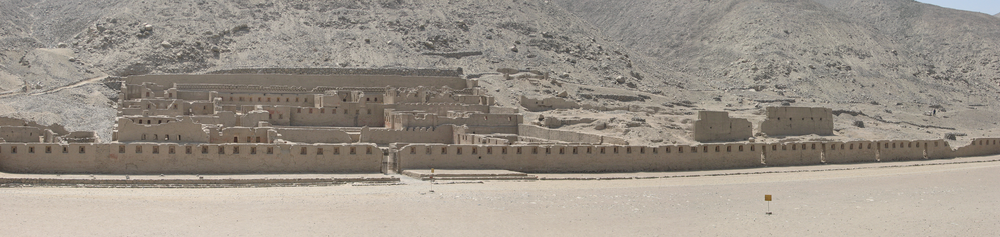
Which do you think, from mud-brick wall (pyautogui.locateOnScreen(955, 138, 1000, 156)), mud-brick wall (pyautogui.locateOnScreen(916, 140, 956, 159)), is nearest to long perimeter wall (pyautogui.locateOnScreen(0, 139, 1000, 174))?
mud-brick wall (pyautogui.locateOnScreen(916, 140, 956, 159))

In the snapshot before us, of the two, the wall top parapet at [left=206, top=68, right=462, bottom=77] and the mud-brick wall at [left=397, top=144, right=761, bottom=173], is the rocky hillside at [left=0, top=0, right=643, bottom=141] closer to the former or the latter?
the wall top parapet at [left=206, top=68, right=462, bottom=77]

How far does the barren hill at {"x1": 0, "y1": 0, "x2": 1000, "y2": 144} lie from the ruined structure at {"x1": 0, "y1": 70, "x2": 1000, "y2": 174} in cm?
351

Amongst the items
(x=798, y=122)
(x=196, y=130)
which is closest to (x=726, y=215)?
(x=196, y=130)

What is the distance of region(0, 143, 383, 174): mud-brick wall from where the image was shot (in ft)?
75.9

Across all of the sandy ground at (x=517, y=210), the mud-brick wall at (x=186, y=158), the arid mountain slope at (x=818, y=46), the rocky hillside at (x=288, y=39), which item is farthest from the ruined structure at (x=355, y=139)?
the arid mountain slope at (x=818, y=46)

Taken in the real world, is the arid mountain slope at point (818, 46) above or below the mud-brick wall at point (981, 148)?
above

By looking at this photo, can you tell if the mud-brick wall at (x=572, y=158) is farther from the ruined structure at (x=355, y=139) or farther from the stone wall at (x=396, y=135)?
the stone wall at (x=396, y=135)

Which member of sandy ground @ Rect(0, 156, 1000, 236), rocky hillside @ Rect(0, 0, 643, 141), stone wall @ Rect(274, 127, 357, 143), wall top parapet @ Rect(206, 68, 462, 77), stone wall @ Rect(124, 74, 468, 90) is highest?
rocky hillside @ Rect(0, 0, 643, 141)

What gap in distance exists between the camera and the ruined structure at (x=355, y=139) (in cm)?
2362

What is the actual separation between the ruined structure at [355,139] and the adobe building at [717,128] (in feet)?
0.15

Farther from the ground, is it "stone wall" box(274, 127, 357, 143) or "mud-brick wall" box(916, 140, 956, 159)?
"stone wall" box(274, 127, 357, 143)

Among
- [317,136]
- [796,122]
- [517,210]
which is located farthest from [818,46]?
[517,210]

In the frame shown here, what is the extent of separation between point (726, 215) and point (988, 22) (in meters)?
85.0

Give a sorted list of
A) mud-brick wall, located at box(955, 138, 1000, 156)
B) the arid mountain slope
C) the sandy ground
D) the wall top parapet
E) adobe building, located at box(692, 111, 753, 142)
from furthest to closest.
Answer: the arid mountain slope, the wall top parapet, adobe building, located at box(692, 111, 753, 142), mud-brick wall, located at box(955, 138, 1000, 156), the sandy ground
